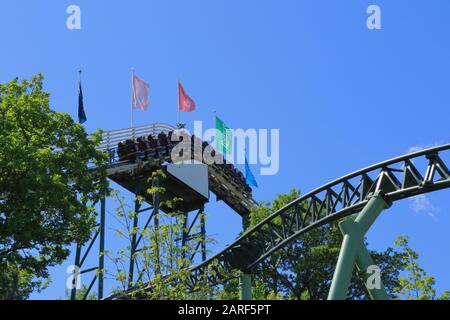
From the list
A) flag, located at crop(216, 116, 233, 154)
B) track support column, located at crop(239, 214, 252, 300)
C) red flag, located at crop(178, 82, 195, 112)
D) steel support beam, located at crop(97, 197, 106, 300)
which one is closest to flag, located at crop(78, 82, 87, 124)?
steel support beam, located at crop(97, 197, 106, 300)

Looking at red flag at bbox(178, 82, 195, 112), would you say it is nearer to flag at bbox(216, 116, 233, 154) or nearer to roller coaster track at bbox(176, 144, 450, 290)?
flag at bbox(216, 116, 233, 154)

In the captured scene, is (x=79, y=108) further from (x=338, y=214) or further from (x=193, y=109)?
(x=338, y=214)

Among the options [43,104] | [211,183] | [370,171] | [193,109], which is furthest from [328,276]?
[370,171]

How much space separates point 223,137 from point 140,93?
233 inches

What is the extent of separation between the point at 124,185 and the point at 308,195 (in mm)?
20657

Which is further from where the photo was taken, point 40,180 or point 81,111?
point 81,111

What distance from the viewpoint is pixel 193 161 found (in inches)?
1711

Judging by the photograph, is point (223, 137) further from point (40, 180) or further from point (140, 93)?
point (40, 180)

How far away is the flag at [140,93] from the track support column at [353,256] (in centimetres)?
2675

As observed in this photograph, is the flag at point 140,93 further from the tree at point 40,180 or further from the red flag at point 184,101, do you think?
the tree at point 40,180

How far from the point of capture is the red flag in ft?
151

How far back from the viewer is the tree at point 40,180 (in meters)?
27.8

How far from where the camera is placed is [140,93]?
46031 millimetres

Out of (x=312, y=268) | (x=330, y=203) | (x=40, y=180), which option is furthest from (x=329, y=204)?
(x=312, y=268)
